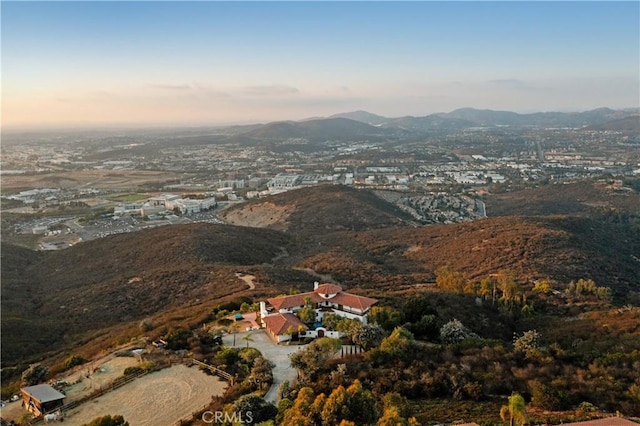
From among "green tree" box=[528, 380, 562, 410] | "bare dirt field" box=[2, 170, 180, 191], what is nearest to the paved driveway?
"green tree" box=[528, 380, 562, 410]

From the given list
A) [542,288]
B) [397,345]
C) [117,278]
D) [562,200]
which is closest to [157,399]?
[397,345]

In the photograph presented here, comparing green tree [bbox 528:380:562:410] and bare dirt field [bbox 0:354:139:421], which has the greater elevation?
green tree [bbox 528:380:562:410]

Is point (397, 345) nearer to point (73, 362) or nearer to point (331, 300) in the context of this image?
point (331, 300)

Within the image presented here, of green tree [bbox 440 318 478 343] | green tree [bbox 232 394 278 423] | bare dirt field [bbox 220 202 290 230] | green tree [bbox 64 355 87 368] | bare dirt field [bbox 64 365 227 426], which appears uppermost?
green tree [bbox 232 394 278 423]

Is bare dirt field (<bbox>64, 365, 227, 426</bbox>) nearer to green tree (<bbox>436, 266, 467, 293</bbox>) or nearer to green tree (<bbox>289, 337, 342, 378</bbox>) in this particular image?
green tree (<bbox>289, 337, 342, 378</bbox>)

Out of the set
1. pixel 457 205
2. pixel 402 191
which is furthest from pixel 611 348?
pixel 402 191

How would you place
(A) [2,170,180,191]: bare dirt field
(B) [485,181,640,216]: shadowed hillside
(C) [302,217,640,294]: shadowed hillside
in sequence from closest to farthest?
(C) [302,217,640,294]: shadowed hillside → (B) [485,181,640,216]: shadowed hillside → (A) [2,170,180,191]: bare dirt field

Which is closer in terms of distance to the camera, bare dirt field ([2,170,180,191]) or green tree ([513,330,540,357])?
green tree ([513,330,540,357])
